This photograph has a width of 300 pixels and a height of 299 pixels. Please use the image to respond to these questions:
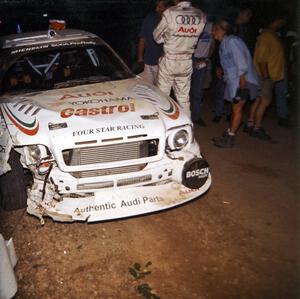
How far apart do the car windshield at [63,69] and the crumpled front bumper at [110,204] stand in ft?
5.05

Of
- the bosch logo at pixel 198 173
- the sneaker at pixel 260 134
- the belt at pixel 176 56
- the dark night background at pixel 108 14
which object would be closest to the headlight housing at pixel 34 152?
the bosch logo at pixel 198 173

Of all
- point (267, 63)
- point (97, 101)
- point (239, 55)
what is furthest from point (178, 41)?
point (97, 101)

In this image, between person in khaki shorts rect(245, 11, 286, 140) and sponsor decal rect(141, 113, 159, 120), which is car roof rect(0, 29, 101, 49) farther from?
person in khaki shorts rect(245, 11, 286, 140)

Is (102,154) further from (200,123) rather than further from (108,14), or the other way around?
(108,14)

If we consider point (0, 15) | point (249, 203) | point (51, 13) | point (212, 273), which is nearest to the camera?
point (212, 273)

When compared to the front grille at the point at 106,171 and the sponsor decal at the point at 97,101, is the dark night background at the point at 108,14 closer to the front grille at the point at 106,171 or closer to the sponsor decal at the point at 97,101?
the sponsor decal at the point at 97,101

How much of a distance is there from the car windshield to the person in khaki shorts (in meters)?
2.21

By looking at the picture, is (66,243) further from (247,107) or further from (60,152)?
(247,107)

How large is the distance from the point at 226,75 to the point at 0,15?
37.3 ft

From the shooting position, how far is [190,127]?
3.81 m

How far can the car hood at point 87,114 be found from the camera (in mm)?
3377

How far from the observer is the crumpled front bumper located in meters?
3.33

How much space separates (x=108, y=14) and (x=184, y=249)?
16.1 meters

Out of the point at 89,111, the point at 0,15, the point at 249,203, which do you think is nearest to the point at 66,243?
the point at 89,111
